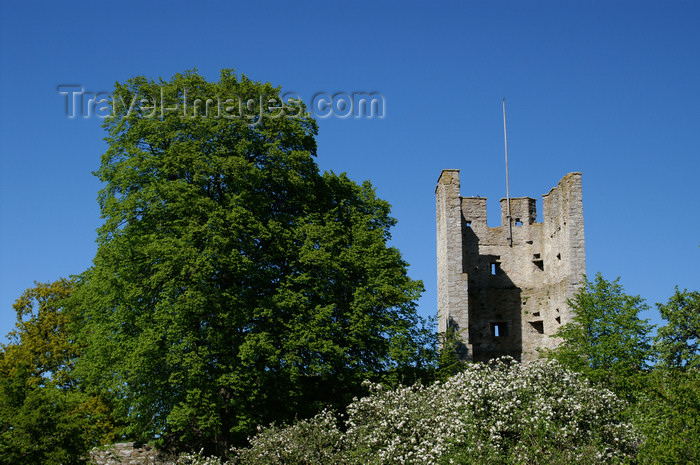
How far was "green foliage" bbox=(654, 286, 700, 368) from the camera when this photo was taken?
27.6m

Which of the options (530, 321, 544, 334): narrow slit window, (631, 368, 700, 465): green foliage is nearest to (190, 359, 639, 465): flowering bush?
(631, 368, 700, 465): green foliage

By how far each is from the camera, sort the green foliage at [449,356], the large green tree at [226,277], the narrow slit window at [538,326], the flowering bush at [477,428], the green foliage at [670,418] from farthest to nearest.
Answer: the narrow slit window at [538,326], the green foliage at [449,356], the large green tree at [226,277], the flowering bush at [477,428], the green foliage at [670,418]

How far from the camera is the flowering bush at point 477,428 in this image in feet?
65.3

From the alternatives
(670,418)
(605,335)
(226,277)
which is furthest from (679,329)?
(226,277)

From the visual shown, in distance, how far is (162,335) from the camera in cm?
2569

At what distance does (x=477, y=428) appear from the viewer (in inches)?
811

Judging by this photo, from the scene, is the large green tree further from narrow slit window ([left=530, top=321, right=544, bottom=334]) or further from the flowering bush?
narrow slit window ([left=530, top=321, right=544, bottom=334])

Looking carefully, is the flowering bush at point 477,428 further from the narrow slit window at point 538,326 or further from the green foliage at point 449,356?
the narrow slit window at point 538,326

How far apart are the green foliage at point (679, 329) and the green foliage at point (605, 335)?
2251 mm

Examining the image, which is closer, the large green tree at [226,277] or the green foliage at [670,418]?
the green foliage at [670,418]

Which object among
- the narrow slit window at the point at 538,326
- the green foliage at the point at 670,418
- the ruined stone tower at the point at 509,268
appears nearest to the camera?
the green foliage at the point at 670,418

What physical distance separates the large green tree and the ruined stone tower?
645 centimetres

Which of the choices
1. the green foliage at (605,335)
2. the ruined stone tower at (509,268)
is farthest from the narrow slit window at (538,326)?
the green foliage at (605,335)

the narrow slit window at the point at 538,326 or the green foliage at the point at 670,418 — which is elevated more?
the narrow slit window at the point at 538,326
